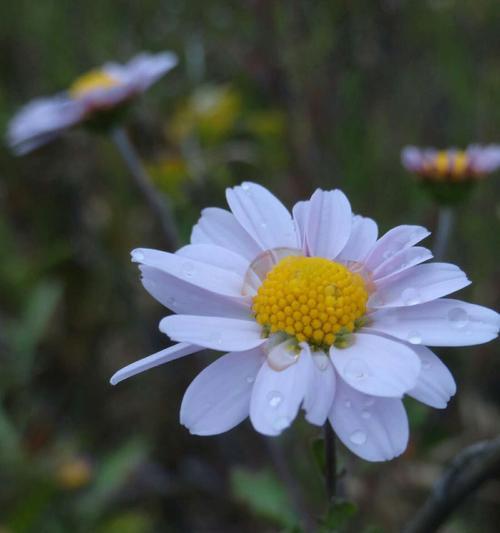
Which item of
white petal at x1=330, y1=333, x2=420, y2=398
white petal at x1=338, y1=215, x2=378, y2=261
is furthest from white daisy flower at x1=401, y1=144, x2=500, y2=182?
white petal at x1=330, y1=333, x2=420, y2=398

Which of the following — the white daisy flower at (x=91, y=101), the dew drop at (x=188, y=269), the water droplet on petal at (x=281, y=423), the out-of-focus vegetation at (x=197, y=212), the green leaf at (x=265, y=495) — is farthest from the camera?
the out-of-focus vegetation at (x=197, y=212)

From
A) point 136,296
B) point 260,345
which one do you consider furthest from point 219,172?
point 260,345

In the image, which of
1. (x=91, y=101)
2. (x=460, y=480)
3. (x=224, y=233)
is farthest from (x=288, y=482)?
(x=91, y=101)

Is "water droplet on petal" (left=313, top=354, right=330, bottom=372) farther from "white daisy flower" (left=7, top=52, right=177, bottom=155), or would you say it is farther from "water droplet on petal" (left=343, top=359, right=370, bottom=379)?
"white daisy flower" (left=7, top=52, right=177, bottom=155)

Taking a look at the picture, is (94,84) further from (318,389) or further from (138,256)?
(318,389)

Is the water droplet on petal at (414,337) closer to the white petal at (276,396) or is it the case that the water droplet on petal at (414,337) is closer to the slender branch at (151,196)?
the white petal at (276,396)

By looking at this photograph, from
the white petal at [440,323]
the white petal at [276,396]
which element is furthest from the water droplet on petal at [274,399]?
the white petal at [440,323]
